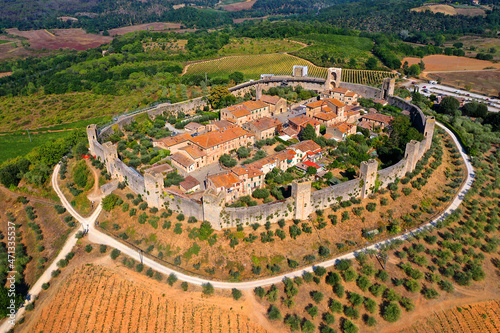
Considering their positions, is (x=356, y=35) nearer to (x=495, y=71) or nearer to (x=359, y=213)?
(x=495, y=71)

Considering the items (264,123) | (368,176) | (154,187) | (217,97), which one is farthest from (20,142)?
(368,176)

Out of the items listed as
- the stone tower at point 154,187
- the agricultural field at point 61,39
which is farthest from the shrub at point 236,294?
the agricultural field at point 61,39

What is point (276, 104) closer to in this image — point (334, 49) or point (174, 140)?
point (174, 140)

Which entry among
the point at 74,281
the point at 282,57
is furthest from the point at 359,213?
the point at 282,57

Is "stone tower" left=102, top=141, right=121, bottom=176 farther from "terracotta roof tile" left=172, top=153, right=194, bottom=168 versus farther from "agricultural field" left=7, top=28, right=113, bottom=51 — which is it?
"agricultural field" left=7, top=28, right=113, bottom=51

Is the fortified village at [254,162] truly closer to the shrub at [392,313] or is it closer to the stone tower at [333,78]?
the stone tower at [333,78]

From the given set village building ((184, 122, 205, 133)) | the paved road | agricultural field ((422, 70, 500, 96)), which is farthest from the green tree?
agricultural field ((422, 70, 500, 96))
